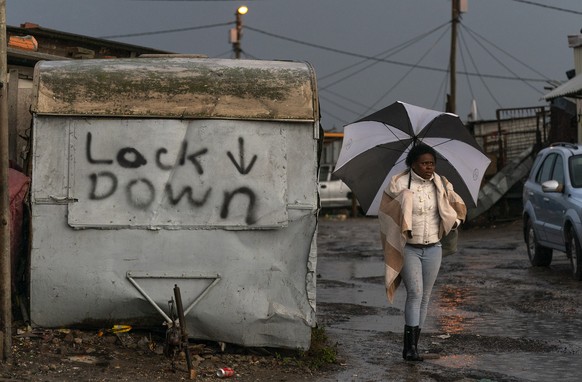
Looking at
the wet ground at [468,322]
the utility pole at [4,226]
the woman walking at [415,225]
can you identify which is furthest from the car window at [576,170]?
the utility pole at [4,226]

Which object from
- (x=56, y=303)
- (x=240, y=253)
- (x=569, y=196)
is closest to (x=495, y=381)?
(x=240, y=253)

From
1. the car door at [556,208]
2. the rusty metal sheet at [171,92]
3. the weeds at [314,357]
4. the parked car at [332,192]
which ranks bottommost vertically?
the parked car at [332,192]

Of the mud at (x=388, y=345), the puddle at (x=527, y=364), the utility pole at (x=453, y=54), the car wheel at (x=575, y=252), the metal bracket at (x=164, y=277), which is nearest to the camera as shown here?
the mud at (x=388, y=345)

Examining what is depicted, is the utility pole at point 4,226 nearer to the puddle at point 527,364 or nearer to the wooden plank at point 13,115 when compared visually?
the wooden plank at point 13,115

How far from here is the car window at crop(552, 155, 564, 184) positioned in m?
14.9

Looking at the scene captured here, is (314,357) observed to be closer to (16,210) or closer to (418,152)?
(418,152)

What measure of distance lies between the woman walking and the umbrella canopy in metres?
0.58

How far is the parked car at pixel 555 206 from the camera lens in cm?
1412

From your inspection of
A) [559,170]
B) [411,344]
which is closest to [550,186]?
[559,170]

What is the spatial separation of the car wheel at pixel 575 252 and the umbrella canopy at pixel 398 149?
4.98 m

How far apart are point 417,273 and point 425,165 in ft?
2.84

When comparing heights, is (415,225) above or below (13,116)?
below

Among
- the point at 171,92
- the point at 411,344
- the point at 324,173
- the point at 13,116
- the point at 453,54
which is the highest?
the point at 453,54

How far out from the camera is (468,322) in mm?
10883
